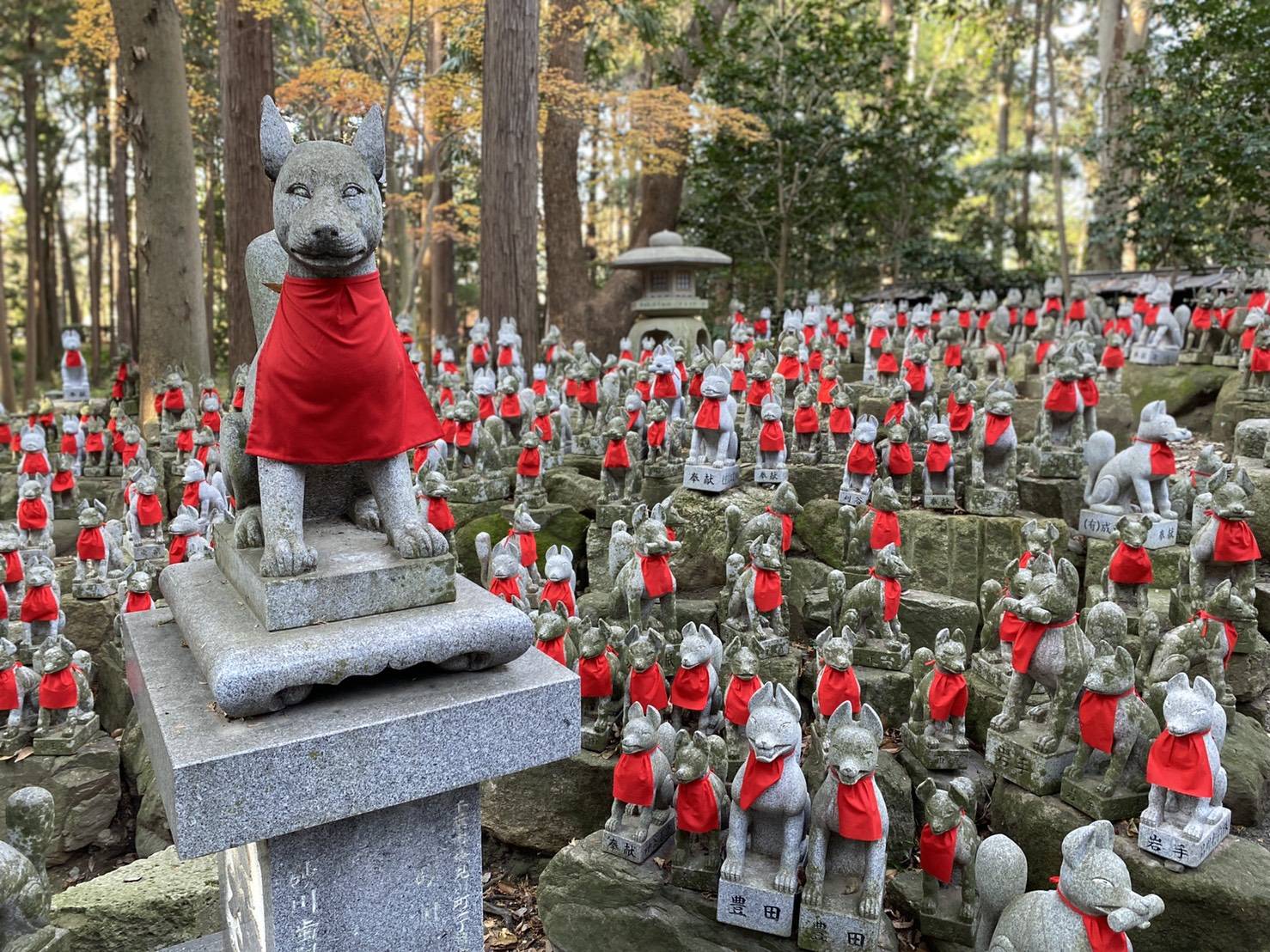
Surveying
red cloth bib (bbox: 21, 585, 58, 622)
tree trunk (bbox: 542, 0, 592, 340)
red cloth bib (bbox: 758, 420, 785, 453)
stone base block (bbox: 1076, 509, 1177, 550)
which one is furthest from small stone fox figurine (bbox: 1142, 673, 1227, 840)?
tree trunk (bbox: 542, 0, 592, 340)

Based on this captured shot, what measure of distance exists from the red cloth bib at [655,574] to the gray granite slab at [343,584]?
2977 millimetres

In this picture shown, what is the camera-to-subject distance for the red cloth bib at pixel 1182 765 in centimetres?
373

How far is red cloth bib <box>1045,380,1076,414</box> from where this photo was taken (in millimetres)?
6555

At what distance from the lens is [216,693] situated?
2018 mm

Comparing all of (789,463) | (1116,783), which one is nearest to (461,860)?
(1116,783)

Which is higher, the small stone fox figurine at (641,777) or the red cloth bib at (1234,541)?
the red cloth bib at (1234,541)

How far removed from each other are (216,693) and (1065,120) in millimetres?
30728

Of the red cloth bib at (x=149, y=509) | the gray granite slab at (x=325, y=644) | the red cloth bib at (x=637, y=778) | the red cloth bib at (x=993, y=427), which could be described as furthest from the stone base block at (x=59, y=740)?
the red cloth bib at (x=993, y=427)

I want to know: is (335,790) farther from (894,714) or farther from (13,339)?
(13,339)

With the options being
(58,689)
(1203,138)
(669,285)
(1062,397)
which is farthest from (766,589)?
(1203,138)

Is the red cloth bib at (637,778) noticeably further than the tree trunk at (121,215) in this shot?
No

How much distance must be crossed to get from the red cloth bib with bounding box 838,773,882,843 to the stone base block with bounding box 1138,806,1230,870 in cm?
122

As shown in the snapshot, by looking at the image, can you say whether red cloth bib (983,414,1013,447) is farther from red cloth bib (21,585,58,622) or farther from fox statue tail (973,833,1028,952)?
red cloth bib (21,585,58,622)

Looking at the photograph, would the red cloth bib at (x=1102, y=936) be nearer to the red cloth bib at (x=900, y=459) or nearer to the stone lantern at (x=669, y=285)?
the red cloth bib at (x=900, y=459)
